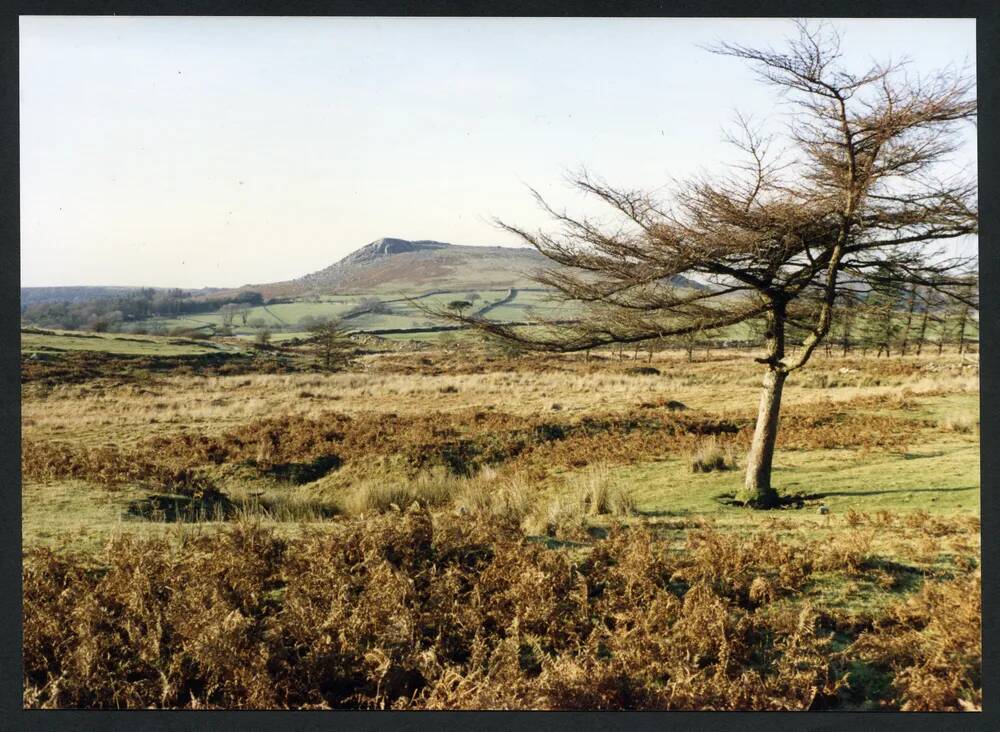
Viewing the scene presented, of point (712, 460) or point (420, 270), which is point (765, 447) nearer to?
point (712, 460)

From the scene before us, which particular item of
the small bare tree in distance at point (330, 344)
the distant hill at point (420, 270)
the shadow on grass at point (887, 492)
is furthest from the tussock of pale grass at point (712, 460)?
the small bare tree in distance at point (330, 344)

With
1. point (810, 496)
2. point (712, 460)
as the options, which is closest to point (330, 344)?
point (712, 460)

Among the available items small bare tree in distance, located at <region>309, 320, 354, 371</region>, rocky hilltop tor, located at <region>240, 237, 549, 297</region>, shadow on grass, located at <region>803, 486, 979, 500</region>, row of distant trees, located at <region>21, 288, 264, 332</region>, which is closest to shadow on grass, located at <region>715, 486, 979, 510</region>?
shadow on grass, located at <region>803, 486, 979, 500</region>

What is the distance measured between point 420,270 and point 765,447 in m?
13.6

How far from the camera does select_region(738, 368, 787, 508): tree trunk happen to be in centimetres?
807

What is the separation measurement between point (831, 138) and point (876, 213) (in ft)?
2.94

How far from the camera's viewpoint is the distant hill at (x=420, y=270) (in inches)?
362

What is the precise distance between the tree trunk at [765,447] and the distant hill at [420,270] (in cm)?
179

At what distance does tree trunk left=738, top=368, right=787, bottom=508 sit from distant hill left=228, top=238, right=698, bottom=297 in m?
1.79

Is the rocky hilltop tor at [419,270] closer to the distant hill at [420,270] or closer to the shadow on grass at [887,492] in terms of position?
the distant hill at [420,270]

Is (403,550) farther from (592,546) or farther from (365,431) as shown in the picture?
(365,431)

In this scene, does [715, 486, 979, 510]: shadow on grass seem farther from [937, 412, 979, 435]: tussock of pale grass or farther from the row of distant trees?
the row of distant trees

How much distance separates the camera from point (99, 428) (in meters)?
14.7

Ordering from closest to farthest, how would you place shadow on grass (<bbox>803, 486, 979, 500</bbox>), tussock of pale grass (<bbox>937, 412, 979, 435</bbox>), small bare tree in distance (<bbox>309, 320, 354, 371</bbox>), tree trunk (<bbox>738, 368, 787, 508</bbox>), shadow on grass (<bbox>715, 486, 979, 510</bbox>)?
shadow on grass (<bbox>803, 486, 979, 500</bbox>), shadow on grass (<bbox>715, 486, 979, 510</bbox>), tree trunk (<bbox>738, 368, 787, 508</bbox>), tussock of pale grass (<bbox>937, 412, 979, 435</bbox>), small bare tree in distance (<bbox>309, 320, 354, 371</bbox>)
